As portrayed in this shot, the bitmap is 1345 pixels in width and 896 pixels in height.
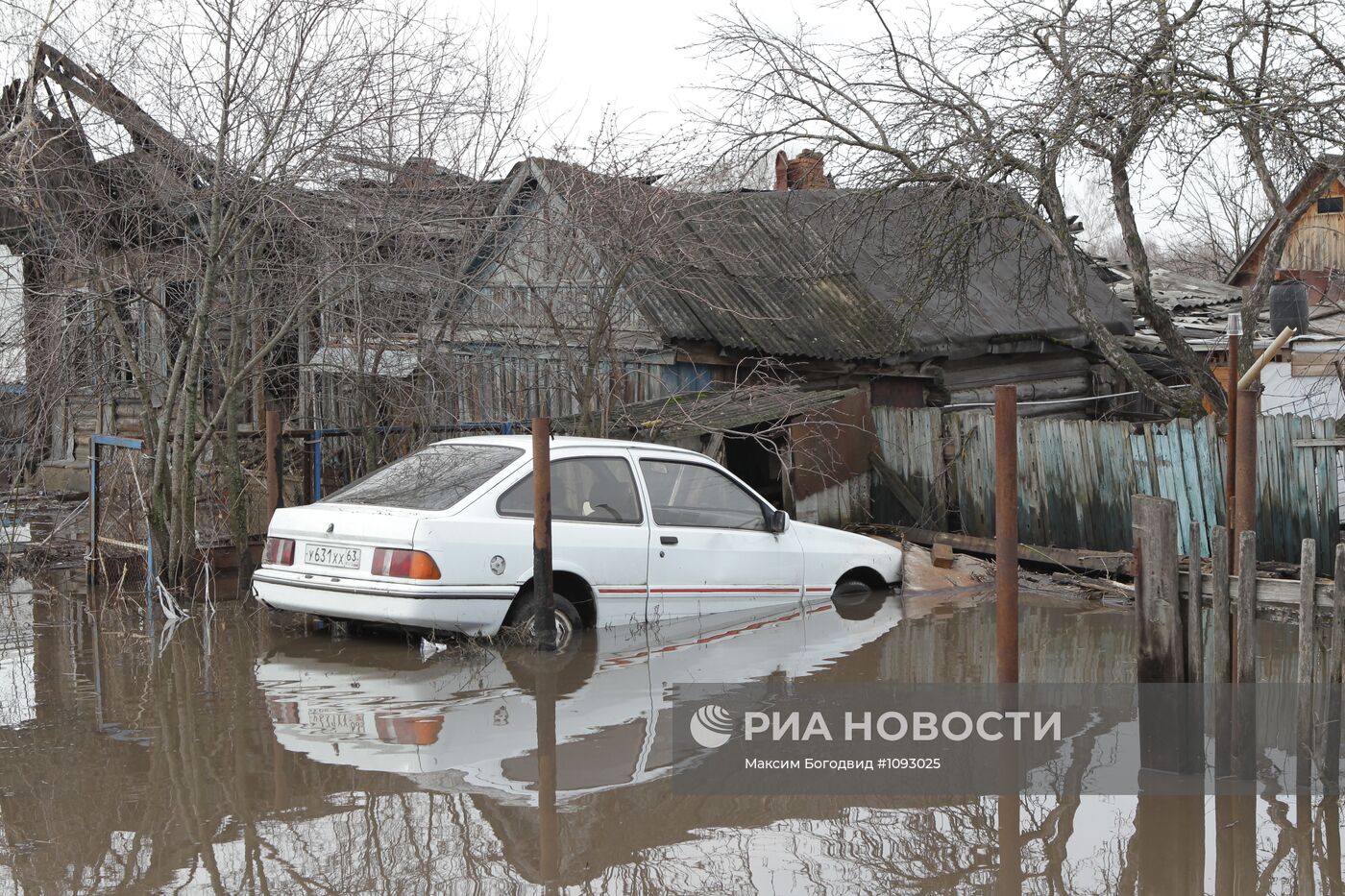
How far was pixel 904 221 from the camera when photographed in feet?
49.0

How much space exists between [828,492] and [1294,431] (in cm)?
426

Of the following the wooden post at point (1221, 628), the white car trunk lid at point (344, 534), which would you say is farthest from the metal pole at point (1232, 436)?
the white car trunk lid at point (344, 534)

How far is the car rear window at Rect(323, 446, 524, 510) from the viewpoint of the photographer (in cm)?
807

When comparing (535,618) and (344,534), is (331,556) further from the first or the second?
(535,618)

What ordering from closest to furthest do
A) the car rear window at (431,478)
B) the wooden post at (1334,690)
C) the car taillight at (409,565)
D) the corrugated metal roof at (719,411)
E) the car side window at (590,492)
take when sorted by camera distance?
the wooden post at (1334,690) → the car taillight at (409,565) → the car rear window at (431,478) → the car side window at (590,492) → the corrugated metal roof at (719,411)

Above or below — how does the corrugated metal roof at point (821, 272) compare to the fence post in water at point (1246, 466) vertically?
above

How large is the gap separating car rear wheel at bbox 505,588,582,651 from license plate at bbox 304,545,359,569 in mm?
1045

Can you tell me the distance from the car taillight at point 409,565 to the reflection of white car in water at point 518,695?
592mm

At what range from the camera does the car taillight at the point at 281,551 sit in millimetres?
8133

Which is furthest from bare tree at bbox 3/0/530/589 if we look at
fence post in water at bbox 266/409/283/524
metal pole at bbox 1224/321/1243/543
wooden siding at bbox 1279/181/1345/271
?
wooden siding at bbox 1279/181/1345/271

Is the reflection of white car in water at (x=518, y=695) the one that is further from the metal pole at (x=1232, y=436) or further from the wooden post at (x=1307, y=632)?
the wooden post at (x=1307, y=632)

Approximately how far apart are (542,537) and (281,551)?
1827mm

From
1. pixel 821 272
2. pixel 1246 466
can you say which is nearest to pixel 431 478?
pixel 1246 466

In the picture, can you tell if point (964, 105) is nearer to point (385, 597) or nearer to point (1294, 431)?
point (1294, 431)
